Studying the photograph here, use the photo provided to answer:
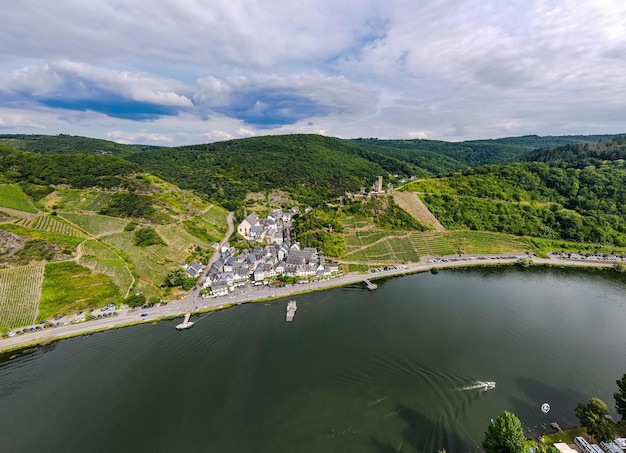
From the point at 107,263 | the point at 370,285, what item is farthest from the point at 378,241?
the point at 107,263

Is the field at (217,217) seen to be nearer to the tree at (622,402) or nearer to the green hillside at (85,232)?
the green hillside at (85,232)

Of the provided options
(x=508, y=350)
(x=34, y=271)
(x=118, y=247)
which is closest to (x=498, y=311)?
(x=508, y=350)

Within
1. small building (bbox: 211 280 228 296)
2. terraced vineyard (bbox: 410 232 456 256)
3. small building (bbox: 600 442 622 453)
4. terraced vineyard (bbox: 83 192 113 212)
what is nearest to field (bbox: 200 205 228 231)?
terraced vineyard (bbox: 83 192 113 212)

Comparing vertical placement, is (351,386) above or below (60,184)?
below

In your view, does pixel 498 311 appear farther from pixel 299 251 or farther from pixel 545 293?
pixel 299 251

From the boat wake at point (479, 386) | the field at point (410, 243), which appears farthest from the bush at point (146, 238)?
the boat wake at point (479, 386)

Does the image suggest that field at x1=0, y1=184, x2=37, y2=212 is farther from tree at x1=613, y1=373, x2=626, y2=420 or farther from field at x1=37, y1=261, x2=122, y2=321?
tree at x1=613, y1=373, x2=626, y2=420

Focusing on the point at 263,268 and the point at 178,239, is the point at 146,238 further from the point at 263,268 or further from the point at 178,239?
the point at 263,268
